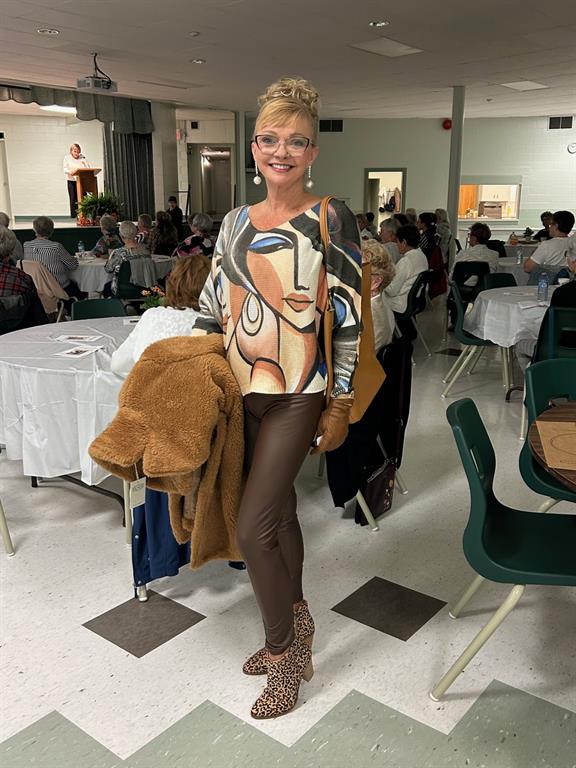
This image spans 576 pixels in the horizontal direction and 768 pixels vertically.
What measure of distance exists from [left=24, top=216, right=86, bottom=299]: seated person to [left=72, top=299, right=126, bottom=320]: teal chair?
293cm

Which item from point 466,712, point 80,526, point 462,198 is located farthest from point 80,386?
point 462,198

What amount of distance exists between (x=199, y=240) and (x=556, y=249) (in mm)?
3699

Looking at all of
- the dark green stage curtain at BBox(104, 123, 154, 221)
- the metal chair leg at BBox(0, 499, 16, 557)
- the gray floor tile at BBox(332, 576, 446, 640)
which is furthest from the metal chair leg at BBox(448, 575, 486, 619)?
the dark green stage curtain at BBox(104, 123, 154, 221)

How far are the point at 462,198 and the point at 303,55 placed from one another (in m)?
8.50

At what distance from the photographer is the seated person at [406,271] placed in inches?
239

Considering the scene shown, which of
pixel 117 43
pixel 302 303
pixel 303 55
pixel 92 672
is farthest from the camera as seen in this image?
pixel 303 55

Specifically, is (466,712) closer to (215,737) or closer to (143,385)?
(215,737)

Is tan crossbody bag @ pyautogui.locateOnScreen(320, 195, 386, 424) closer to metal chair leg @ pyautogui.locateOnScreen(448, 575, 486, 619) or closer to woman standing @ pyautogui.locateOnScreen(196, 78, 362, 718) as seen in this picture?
woman standing @ pyautogui.locateOnScreen(196, 78, 362, 718)

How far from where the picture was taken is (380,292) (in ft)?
11.8

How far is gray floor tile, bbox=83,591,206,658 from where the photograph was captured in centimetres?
230

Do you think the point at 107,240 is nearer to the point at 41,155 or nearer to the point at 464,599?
the point at 464,599

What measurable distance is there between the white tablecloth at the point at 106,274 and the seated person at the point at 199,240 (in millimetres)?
260

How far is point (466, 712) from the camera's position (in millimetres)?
1977

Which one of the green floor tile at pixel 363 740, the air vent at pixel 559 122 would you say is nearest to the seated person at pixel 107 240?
the green floor tile at pixel 363 740
